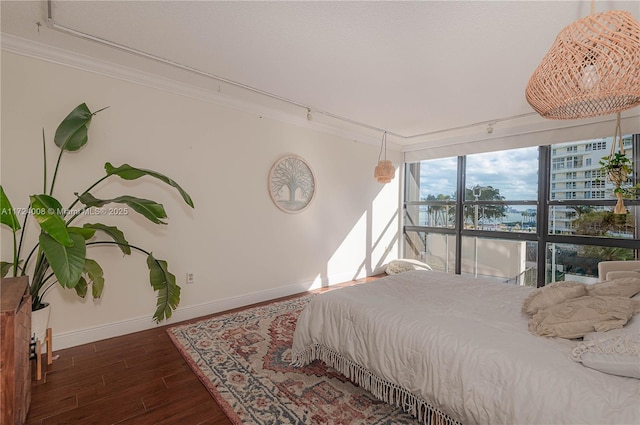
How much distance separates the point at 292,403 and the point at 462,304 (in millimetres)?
1345

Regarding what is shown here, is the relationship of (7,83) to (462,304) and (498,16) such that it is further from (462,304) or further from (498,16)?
(462,304)

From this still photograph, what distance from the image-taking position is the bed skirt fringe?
153cm

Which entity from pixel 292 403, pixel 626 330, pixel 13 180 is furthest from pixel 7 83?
pixel 626 330

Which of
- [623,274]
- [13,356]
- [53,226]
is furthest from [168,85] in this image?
[623,274]

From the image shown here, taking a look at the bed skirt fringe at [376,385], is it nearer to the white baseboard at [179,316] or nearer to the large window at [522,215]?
the white baseboard at [179,316]

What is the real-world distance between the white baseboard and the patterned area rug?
0.23 meters

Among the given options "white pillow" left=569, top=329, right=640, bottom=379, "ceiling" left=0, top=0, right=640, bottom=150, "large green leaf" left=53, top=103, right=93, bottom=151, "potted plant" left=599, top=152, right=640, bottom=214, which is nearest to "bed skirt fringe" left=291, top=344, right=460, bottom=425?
"white pillow" left=569, top=329, right=640, bottom=379

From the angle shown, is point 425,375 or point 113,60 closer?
point 425,375

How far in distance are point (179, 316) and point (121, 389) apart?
111cm

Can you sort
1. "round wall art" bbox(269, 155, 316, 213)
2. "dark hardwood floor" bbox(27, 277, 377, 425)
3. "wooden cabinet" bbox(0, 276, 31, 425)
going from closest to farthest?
"wooden cabinet" bbox(0, 276, 31, 425) → "dark hardwood floor" bbox(27, 277, 377, 425) → "round wall art" bbox(269, 155, 316, 213)

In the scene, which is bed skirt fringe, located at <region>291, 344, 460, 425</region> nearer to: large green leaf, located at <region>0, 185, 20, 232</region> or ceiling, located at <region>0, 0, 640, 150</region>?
large green leaf, located at <region>0, 185, 20, 232</region>

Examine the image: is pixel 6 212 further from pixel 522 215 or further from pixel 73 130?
pixel 522 215

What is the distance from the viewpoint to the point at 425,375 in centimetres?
151

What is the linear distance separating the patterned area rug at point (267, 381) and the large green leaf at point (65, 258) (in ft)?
3.60
